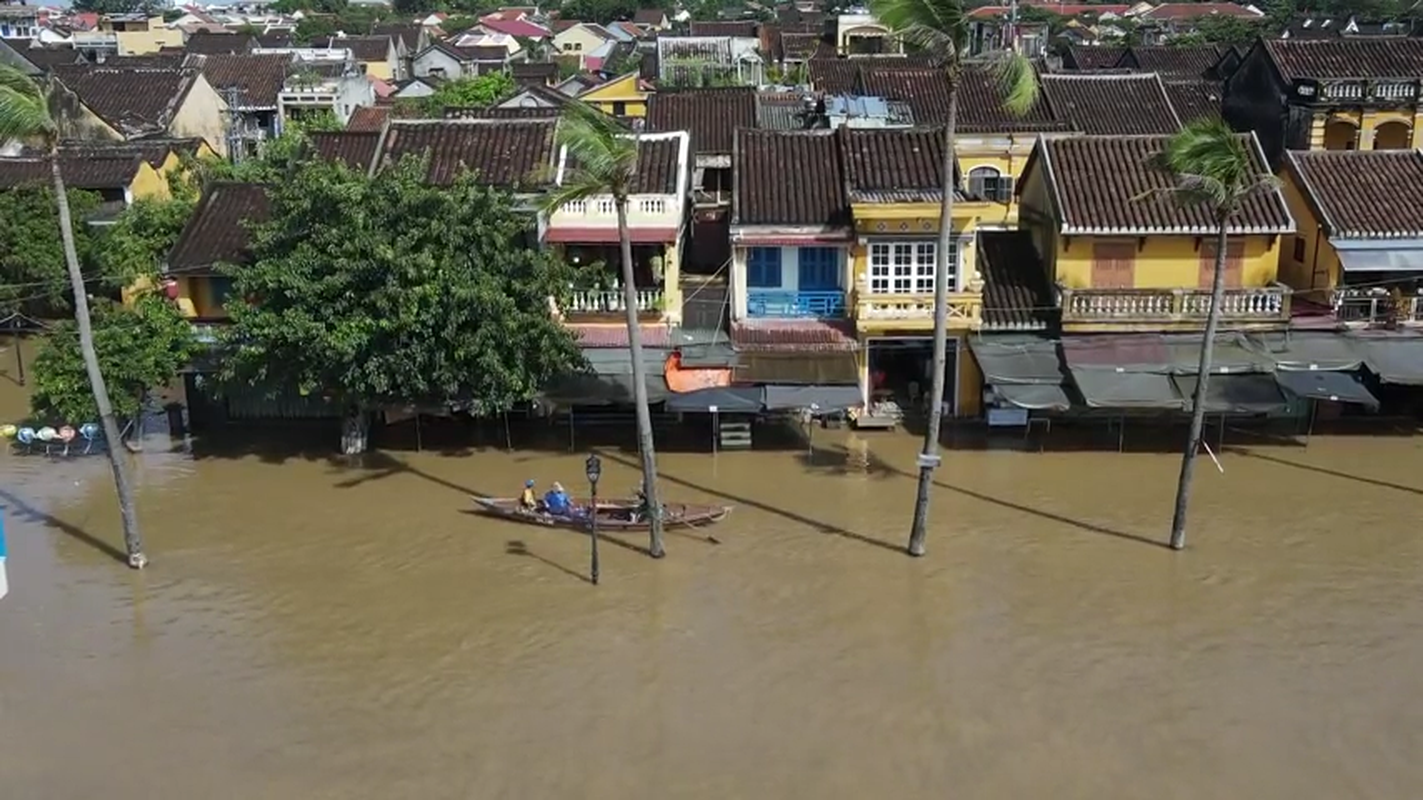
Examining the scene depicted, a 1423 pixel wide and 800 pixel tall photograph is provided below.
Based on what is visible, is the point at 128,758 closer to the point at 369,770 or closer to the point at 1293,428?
the point at 369,770

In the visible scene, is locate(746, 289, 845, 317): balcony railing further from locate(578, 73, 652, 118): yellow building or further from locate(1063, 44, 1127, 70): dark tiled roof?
locate(1063, 44, 1127, 70): dark tiled roof

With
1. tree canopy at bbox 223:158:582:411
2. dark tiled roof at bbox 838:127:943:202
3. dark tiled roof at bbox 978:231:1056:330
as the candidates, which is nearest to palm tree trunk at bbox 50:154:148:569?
tree canopy at bbox 223:158:582:411

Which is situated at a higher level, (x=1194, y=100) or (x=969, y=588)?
(x=1194, y=100)

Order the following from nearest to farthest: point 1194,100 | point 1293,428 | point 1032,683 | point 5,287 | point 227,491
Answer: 1. point 1032,683
2. point 227,491
3. point 1293,428
4. point 5,287
5. point 1194,100

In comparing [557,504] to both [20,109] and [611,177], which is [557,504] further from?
[20,109]

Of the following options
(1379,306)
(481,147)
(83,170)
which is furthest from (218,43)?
(1379,306)

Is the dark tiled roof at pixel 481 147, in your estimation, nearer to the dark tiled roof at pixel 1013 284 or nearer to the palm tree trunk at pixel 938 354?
the dark tiled roof at pixel 1013 284

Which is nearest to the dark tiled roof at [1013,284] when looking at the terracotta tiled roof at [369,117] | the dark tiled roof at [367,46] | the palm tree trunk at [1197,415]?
the palm tree trunk at [1197,415]

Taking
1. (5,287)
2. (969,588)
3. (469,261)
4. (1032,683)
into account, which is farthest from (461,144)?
(1032,683)
